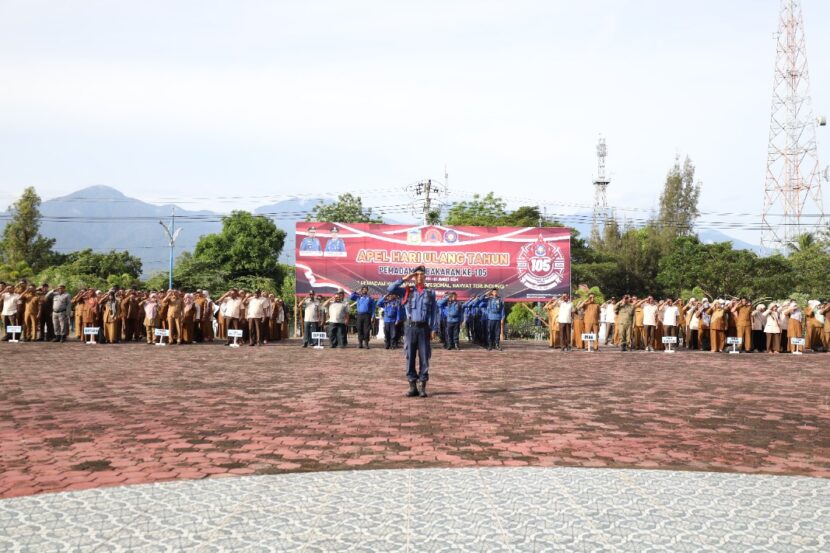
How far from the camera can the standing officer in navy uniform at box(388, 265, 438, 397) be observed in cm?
1145

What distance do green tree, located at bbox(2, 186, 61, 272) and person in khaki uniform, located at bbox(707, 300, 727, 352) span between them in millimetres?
51137

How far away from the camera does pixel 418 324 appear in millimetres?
11844

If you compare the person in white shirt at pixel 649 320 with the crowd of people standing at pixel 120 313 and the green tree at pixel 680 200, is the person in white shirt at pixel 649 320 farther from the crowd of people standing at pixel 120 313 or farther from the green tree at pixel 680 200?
the green tree at pixel 680 200

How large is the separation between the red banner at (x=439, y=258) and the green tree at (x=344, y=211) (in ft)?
83.0

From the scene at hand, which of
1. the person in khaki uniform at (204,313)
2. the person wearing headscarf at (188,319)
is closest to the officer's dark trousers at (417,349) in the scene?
the person wearing headscarf at (188,319)

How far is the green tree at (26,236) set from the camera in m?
60.1

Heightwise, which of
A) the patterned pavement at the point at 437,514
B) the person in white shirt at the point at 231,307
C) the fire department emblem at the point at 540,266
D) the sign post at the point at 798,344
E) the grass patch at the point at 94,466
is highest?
the fire department emblem at the point at 540,266

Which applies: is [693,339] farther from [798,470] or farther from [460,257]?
[798,470]

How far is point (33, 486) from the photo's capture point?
19.1 ft

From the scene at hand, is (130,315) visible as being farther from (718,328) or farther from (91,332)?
(718,328)

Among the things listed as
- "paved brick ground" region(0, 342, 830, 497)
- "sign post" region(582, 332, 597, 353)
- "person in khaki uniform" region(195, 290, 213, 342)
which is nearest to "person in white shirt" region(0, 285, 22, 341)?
"person in khaki uniform" region(195, 290, 213, 342)

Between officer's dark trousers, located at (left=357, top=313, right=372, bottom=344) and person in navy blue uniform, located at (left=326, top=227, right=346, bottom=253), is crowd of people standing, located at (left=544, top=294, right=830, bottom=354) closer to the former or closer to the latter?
officer's dark trousers, located at (left=357, top=313, right=372, bottom=344)

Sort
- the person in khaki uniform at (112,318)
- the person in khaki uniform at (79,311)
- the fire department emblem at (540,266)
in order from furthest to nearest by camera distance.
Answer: the fire department emblem at (540,266) < the person in khaki uniform at (79,311) < the person in khaki uniform at (112,318)

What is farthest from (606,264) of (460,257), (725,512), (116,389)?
(725,512)
